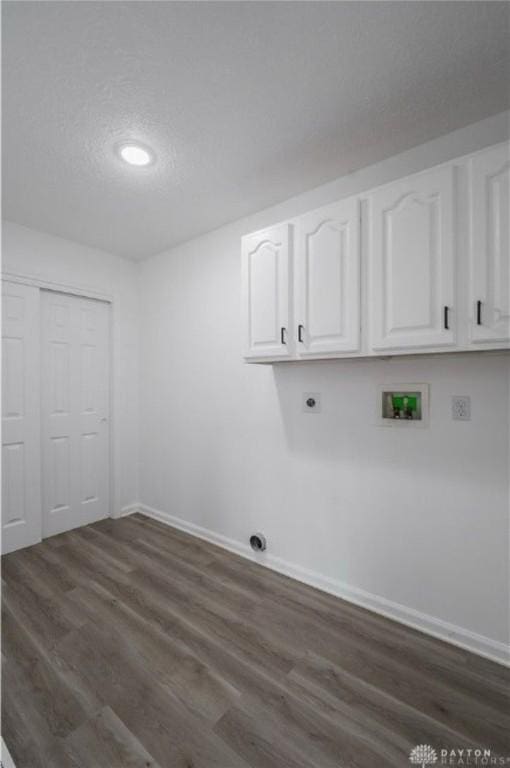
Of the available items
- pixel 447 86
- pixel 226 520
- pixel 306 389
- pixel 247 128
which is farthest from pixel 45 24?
pixel 226 520

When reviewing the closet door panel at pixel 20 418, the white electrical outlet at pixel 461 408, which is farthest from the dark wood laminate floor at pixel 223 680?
the white electrical outlet at pixel 461 408

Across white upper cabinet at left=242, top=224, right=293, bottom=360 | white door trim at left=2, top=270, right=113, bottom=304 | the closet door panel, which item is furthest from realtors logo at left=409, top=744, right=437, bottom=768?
white door trim at left=2, top=270, right=113, bottom=304

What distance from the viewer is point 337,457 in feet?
7.04

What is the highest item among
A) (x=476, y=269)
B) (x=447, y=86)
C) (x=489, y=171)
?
(x=447, y=86)

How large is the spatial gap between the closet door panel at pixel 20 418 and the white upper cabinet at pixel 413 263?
8.94 feet

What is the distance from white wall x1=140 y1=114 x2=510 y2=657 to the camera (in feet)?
5.49

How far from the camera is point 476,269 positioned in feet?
4.57

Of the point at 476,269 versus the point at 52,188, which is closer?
the point at 476,269

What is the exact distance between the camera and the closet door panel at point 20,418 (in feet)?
8.74

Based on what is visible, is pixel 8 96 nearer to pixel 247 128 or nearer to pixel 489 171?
pixel 247 128

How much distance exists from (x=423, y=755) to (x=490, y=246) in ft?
6.45

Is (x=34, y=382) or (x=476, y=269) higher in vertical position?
(x=476, y=269)

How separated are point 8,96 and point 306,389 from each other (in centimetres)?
212

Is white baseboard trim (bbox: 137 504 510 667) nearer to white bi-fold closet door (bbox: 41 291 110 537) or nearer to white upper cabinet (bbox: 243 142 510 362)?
white bi-fold closet door (bbox: 41 291 110 537)
